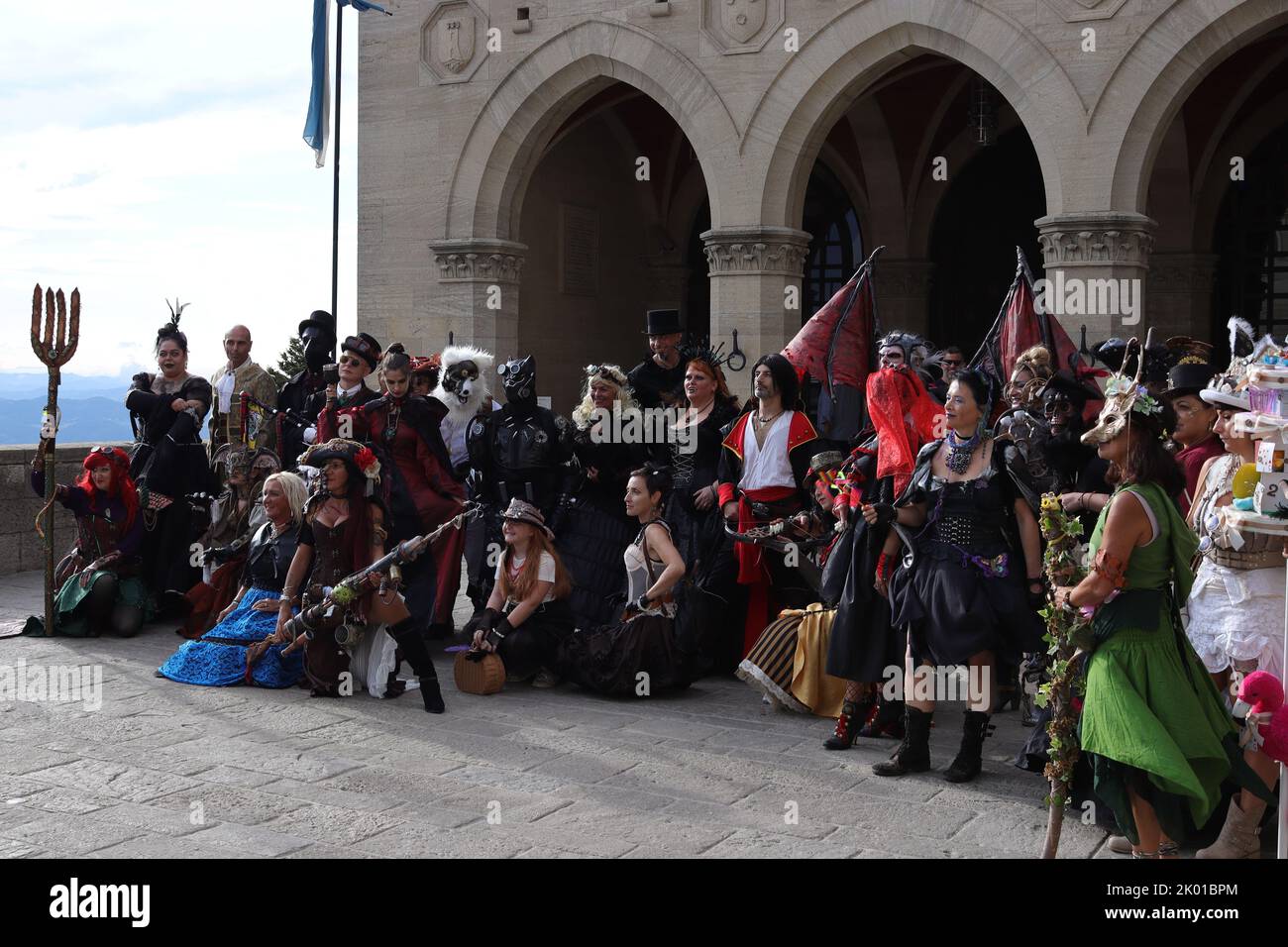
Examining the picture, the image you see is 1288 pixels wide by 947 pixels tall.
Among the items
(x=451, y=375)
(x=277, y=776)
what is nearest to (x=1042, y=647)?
(x=277, y=776)

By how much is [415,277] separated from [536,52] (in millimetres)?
2873

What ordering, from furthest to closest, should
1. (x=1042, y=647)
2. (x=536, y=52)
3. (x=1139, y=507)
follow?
(x=536, y=52) < (x=1042, y=647) < (x=1139, y=507)

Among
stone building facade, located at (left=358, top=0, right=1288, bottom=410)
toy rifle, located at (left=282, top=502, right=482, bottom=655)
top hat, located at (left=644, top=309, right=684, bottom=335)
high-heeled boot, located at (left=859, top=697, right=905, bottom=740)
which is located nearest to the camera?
high-heeled boot, located at (left=859, top=697, right=905, bottom=740)

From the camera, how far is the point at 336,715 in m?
7.01

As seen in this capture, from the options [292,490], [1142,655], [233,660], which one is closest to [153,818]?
[233,660]

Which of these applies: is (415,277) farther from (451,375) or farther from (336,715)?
(336,715)

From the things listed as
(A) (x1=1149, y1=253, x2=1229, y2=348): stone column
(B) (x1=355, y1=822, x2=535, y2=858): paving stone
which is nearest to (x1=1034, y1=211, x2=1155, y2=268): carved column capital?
(A) (x1=1149, y1=253, x2=1229, y2=348): stone column

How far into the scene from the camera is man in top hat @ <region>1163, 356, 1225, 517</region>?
6.16 m

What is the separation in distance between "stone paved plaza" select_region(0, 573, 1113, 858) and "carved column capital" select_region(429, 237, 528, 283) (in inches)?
321

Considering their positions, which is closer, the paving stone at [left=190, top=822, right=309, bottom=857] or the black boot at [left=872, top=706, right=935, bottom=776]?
the paving stone at [left=190, top=822, right=309, bottom=857]

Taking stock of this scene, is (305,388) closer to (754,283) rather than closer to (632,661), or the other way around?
(632,661)

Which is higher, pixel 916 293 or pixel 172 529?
pixel 916 293

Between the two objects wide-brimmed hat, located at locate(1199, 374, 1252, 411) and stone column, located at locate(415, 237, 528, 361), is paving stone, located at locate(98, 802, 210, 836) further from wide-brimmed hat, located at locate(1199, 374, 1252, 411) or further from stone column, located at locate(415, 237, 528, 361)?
stone column, located at locate(415, 237, 528, 361)

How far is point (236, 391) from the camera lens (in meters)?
9.69
